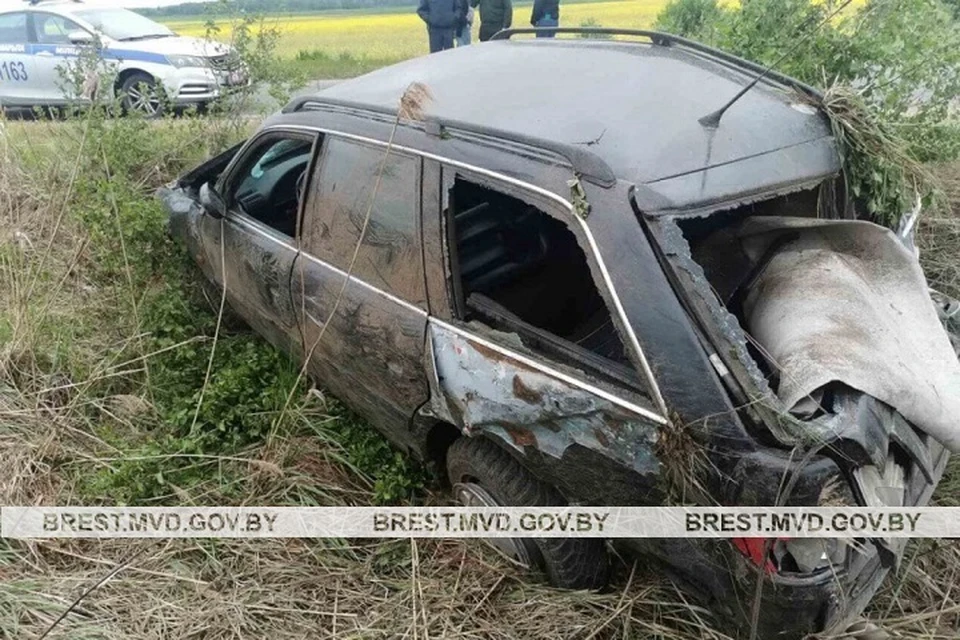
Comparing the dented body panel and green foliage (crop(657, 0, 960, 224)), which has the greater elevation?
green foliage (crop(657, 0, 960, 224))

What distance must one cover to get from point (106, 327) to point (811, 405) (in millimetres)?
3754

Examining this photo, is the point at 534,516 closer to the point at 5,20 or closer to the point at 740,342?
the point at 740,342

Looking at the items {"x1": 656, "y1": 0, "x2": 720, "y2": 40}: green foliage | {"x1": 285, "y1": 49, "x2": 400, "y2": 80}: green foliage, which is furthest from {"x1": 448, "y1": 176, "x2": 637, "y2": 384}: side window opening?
{"x1": 285, "y1": 49, "x2": 400, "y2": 80}: green foliage

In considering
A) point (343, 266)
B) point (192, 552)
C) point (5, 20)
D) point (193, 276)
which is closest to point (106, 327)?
point (193, 276)

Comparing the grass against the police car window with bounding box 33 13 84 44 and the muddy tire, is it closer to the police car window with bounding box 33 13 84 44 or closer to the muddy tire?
the police car window with bounding box 33 13 84 44

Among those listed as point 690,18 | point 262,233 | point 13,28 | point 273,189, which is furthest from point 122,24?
point 262,233

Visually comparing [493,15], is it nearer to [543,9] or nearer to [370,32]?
[543,9]

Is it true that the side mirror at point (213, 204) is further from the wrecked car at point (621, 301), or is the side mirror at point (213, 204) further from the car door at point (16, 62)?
the car door at point (16, 62)

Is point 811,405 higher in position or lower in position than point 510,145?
lower

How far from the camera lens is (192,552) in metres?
2.97

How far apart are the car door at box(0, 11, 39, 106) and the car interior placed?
24.0ft

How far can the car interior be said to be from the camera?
3.60 m

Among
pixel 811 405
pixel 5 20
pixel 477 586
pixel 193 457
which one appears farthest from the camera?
pixel 5 20

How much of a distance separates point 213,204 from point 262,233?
1.24 feet
